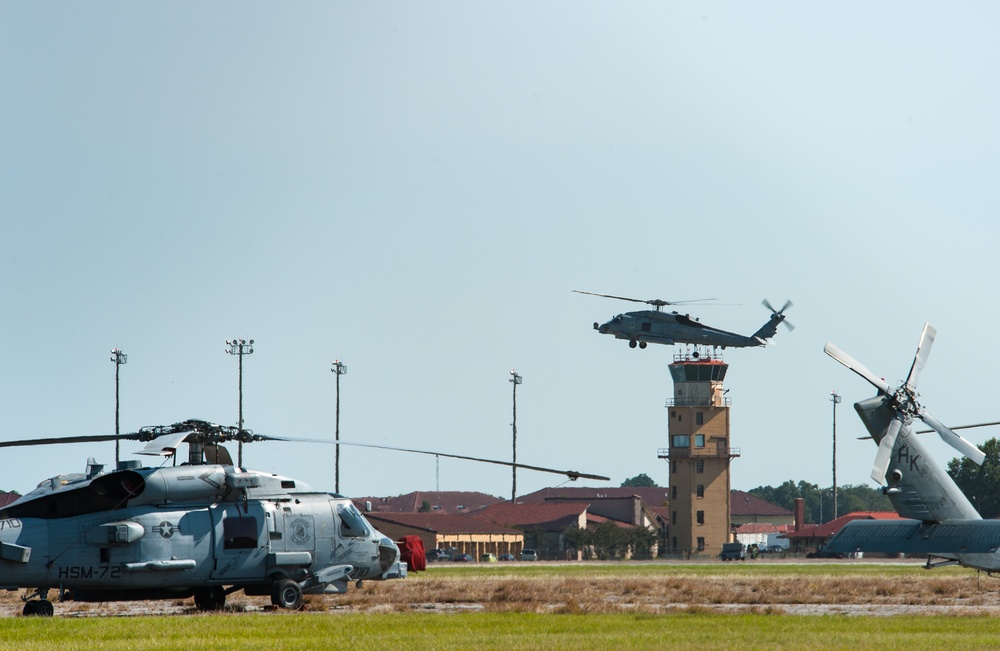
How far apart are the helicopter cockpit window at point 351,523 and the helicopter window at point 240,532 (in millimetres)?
2245

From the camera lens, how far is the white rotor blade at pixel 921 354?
41.7 metres

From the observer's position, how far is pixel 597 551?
140250 millimetres

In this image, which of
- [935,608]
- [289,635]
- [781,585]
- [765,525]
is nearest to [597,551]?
[765,525]

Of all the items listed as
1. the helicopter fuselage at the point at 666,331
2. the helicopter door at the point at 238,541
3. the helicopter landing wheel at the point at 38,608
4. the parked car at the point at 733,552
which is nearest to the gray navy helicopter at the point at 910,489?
the helicopter door at the point at 238,541

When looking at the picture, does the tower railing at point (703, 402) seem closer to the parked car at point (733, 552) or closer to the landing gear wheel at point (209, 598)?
the parked car at point (733, 552)

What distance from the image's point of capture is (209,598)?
3080 centimetres

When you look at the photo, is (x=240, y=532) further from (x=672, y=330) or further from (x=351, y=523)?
(x=672, y=330)

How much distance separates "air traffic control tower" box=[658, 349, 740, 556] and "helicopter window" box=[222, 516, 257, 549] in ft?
338

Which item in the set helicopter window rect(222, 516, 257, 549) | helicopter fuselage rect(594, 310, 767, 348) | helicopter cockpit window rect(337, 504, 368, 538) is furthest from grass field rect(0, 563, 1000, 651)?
helicopter fuselage rect(594, 310, 767, 348)

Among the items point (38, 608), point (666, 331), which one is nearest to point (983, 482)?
point (666, 331)

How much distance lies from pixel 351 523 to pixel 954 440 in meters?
17.6

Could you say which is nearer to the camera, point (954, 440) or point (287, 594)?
A: point (287, 594)

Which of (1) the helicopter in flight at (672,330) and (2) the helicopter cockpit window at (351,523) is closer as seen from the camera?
(2) the helicopter cockpit window at (351,523)

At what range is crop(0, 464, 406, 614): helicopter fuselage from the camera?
93.2ft
